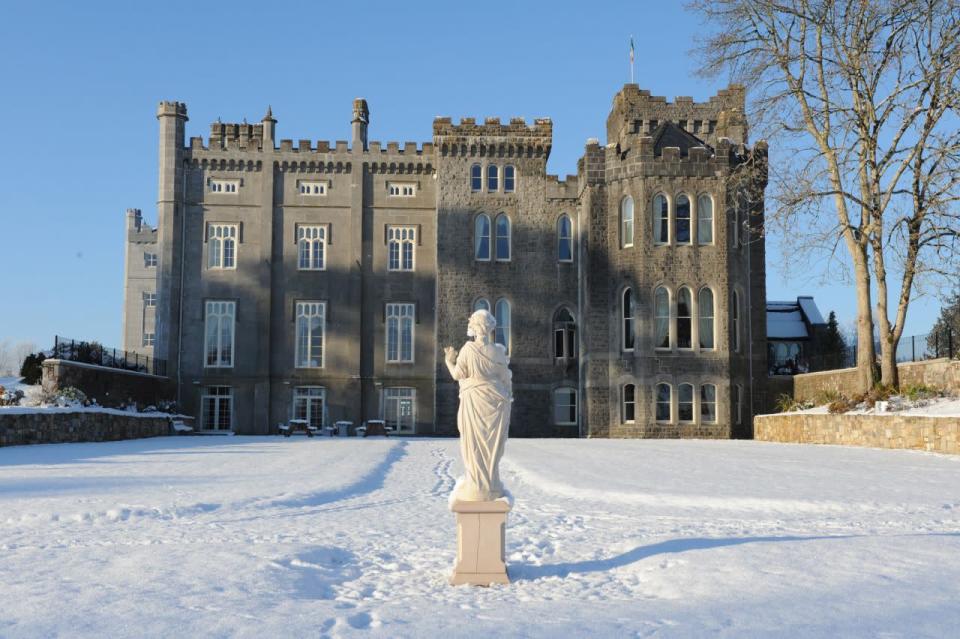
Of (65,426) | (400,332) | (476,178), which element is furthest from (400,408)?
(65,426)

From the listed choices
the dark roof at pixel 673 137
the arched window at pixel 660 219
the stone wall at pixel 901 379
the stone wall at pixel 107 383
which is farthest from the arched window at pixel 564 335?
the stone wall at pixel 107 383

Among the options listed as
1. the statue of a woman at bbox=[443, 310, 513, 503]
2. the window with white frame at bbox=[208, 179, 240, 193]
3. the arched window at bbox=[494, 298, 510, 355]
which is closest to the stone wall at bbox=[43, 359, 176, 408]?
the window with white frame at bbox=[208, 179, 240, 193]

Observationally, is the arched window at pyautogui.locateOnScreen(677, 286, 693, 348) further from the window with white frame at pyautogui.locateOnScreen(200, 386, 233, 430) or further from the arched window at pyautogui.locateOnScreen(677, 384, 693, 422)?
the window with white frame at pyautogui.locateOnScreen(200, 386, 233, 430)

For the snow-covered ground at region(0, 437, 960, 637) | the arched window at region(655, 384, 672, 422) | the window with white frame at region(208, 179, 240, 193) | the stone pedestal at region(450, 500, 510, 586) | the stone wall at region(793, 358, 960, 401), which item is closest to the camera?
the snow-covered ground at region(0, 437, 960, 637)

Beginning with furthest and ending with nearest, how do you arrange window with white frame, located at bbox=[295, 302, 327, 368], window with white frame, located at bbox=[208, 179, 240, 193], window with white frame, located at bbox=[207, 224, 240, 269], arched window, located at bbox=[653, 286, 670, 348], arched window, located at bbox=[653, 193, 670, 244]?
window with white frame, located at bbox=[208, 179, 240, 193]
window with white frame, located at bbox=[207, 224, 240, 269]
window with white frame, located at bbox=[295, 302, 327, 368]
arched window, located at bbox=[653, 193, 670, 244]
arched window, located at bbox=[653, 286, 670, 348]

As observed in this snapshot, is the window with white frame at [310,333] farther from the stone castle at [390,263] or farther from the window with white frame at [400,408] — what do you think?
the window with white frame at [400,408]

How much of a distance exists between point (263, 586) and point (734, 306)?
2807 cm

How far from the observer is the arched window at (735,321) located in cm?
3209

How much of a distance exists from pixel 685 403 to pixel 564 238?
8603mm

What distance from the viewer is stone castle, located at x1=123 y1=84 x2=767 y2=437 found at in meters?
35.3

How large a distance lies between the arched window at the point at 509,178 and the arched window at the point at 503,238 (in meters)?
1.09

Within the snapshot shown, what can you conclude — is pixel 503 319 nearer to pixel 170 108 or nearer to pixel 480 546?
pixel 170 108

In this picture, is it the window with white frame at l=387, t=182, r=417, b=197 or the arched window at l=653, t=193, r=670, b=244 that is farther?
the window with white frame at l=387, t=182, r=417, b=197

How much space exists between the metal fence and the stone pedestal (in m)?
24.5
